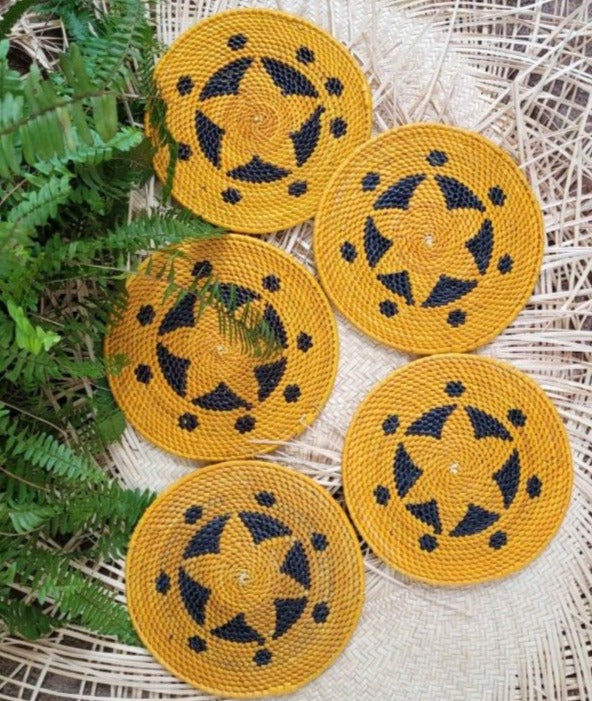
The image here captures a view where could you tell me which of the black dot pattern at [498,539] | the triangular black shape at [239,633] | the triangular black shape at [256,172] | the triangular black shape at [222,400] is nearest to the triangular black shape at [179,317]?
the triangular black shape at [222,400]

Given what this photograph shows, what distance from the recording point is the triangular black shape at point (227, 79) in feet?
5.19

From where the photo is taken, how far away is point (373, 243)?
1.61 metres

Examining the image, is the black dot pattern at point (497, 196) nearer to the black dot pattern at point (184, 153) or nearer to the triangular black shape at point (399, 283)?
the triangular black shape at point (399, 283)

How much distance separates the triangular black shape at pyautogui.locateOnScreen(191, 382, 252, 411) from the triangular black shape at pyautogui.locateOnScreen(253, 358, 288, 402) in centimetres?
4

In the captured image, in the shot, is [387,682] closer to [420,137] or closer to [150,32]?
[420,137]

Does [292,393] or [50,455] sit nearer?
[50,455]

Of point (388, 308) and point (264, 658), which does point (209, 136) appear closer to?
point (388, 308)

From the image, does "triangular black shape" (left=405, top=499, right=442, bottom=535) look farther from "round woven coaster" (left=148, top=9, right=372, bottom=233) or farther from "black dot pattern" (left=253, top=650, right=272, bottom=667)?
"round woven coaster" (left=148, top=9, right=372, bottom=233)

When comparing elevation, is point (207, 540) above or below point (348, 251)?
below

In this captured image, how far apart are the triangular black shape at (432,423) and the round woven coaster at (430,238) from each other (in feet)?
0.40

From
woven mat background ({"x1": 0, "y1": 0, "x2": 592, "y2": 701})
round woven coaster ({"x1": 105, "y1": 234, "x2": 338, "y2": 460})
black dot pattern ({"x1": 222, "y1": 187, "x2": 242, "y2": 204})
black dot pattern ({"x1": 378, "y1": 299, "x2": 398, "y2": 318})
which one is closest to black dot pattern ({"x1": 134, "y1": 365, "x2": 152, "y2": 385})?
round woven coaster ({"x1": 105, "y1": 234, "x2": 338, "y2": 460})

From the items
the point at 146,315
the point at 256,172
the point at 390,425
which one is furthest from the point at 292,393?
the point at 256,172

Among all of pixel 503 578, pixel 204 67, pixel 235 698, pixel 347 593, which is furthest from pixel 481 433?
pixel 204 67

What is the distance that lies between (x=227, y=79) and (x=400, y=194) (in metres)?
0.37
